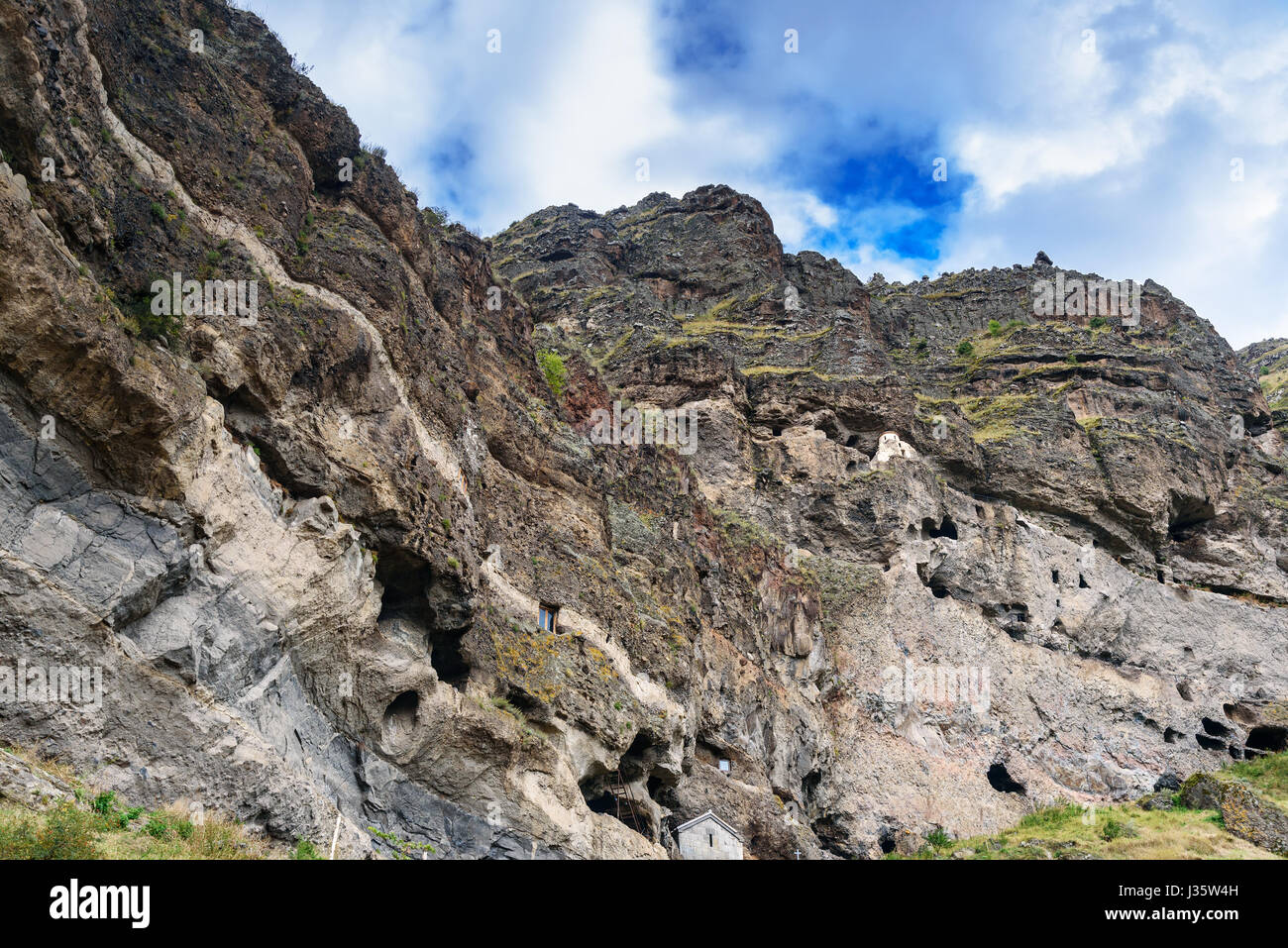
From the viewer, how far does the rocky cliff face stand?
1373 cm

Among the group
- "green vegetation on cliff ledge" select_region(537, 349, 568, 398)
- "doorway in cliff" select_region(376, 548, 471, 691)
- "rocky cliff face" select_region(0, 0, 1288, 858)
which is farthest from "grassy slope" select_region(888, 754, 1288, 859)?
"green vegetation on cliff ledge" select_region(537, 349, 568, 398)

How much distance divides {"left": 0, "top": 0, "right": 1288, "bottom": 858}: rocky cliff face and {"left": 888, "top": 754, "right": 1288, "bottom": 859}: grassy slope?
2.65 metres

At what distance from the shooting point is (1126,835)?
29719 mm

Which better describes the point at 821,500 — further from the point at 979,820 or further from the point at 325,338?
the point at 325,338

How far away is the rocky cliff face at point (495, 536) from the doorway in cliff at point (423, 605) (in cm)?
8

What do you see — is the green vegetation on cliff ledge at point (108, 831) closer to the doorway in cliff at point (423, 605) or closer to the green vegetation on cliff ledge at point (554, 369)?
the doorway in cliff at point (423, 605)

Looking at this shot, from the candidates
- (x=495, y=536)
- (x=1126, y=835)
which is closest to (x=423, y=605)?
(x=495, y=536)

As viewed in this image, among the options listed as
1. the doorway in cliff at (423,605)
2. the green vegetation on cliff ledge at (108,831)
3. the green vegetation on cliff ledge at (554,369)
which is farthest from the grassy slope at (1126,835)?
the green vegetation on cliff ledge at (108,831)

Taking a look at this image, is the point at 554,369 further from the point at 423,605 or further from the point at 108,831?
the point at 108,831

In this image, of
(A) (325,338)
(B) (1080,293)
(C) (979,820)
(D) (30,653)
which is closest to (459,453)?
(A) (325,338)

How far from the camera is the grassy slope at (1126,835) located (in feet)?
89.5

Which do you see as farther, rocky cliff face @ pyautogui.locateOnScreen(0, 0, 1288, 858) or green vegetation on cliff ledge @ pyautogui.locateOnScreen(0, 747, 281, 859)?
rocky cliff face @ pyautogui.locateOnScreen(0, 0, 1288, 858)

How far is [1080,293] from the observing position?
80.8 metres

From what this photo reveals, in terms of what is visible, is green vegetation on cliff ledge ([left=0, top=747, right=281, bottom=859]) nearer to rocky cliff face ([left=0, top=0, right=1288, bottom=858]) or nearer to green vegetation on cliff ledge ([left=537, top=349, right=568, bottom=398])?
rocky cliff face ([left=0, top=0, right=1288, bottom=858])
